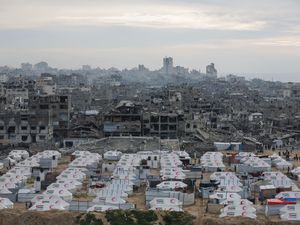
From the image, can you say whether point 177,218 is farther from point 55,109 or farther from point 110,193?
point 55,109

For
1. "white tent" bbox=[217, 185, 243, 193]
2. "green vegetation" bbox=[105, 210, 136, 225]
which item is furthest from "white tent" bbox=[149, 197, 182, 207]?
"white tent" bbox=[217, 185, 243, 193]

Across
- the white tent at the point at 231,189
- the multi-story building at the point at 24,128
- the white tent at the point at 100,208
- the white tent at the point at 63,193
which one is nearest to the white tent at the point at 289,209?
the white tent at the point at 231,189

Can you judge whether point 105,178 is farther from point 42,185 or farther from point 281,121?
point 281,121

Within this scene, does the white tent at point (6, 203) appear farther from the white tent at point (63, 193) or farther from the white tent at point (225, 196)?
the white tent at point (225, 196)

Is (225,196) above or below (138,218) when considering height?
below

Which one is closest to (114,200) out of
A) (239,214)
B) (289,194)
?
(239,214)
